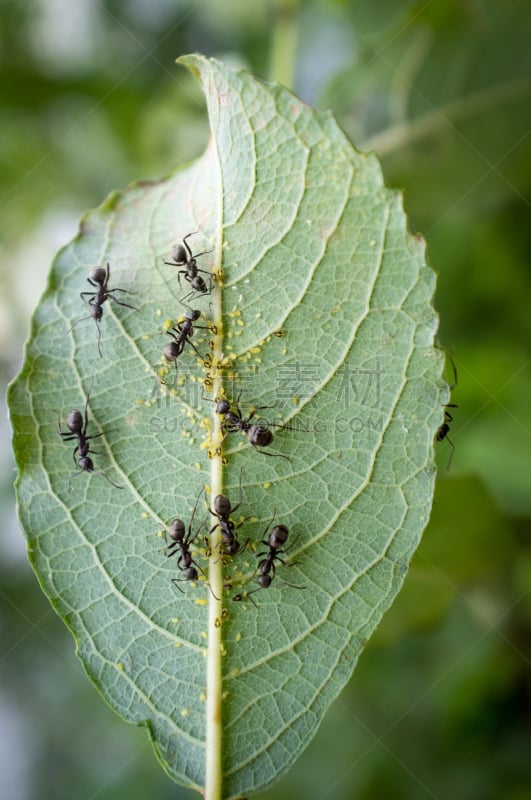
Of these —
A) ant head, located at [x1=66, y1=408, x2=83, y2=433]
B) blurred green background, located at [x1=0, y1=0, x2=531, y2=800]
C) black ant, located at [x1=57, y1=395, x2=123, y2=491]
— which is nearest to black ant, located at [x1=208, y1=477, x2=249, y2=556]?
black ant, located at [x1=57, y1=395, x2=123, y2=491]

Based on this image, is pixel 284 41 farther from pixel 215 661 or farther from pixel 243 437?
pixel 215 661

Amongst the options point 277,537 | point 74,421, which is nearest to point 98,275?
point 74,421

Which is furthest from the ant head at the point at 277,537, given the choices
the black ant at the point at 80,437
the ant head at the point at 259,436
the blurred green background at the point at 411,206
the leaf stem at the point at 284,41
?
the leaf stem at the point at 284,41

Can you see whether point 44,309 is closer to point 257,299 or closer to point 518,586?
point 257,299

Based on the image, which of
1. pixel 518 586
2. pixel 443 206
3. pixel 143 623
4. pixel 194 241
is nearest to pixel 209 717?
pixel 143 623

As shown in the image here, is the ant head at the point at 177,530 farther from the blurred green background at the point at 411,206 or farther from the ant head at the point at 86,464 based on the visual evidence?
the blurred green background at the point at 411,206

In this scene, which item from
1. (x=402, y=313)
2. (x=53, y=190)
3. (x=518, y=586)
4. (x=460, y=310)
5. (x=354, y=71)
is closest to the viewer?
(x=402, y=313)

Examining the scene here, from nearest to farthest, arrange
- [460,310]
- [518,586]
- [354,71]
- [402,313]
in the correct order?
[402,313], [354,71], [518,586], [460,310]
